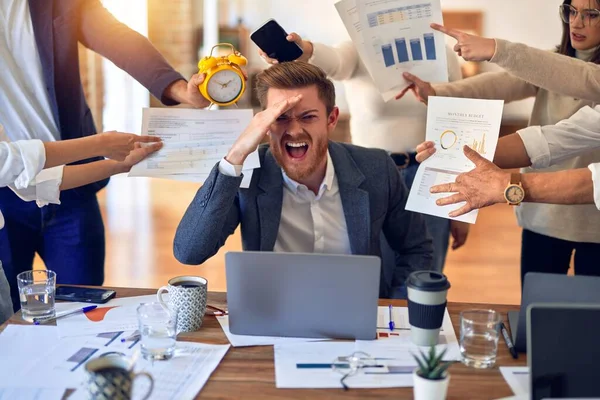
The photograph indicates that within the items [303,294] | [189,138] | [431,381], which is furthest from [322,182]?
[431,381]

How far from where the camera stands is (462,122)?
6.17 feet

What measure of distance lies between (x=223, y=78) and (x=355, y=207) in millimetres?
533

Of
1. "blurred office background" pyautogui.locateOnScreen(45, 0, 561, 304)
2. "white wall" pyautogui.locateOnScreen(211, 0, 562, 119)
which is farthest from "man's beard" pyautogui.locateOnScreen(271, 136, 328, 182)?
"white wall" pyautogui.locateOnScreen(211, 0, 562, 119)

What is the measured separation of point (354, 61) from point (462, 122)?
107 centimetres

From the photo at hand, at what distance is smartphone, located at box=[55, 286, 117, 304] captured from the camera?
181 centimetres

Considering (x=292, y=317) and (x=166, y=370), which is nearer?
(x=166, y=370)

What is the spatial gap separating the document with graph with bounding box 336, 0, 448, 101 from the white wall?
421cm

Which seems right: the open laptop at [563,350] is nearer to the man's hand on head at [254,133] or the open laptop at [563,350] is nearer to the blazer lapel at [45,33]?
the man's hand on head at [254,133]

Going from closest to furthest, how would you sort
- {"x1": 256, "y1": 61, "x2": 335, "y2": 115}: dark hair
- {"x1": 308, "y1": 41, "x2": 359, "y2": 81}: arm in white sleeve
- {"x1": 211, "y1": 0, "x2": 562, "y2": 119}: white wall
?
1. {"x1": 256, "y1": 61, "x2": 335, "y2": 115}: dark hair
2. {"x1": 308, "y1": 41, "x2": 359, "y2": 81}: arm in white sleeve
3. {"x1": 211, "y1": 0, "x2": 562, "y2": 119}: white wall

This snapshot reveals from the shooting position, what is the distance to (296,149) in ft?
6.88

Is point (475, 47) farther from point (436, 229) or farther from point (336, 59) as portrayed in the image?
point (436, 229)

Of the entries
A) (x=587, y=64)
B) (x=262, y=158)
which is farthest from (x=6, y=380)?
(x=587, y=64)

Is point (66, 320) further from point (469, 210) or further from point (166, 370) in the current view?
point (469, 210)

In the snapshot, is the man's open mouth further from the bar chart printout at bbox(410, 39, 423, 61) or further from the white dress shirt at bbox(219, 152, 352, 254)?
the bar chart printout at bbox(410, 39, 423, 61)
